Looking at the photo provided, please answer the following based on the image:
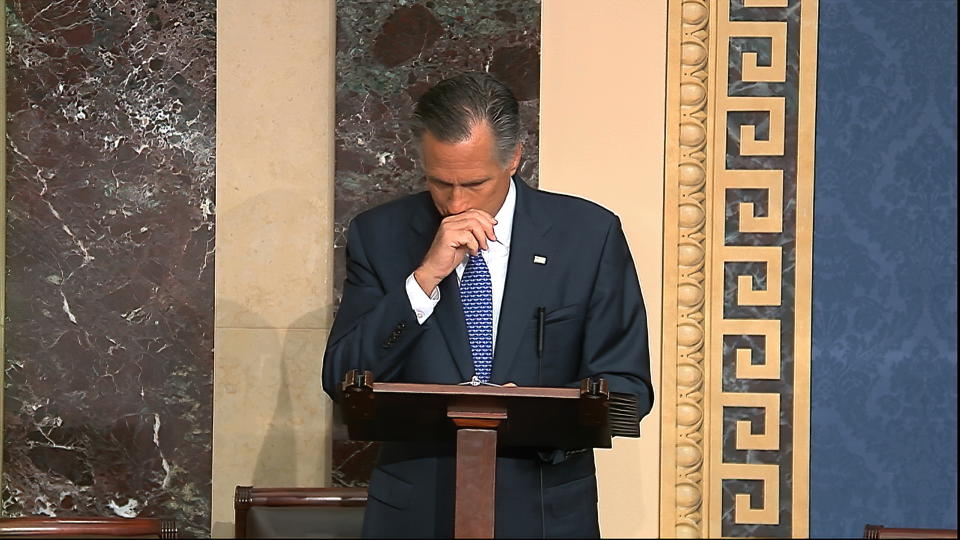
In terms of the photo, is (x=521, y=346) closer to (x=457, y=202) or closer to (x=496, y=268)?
(x=496, y=268)

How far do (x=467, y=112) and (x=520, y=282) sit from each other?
39 centimetres

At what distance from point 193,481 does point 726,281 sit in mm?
1830

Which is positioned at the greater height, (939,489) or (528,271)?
(528,271)

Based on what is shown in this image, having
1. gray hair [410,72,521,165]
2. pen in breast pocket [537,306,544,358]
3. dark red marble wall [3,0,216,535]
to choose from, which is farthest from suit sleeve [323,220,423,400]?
dark red marble wall [3,0,216,535]

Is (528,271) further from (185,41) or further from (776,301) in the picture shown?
(185,41)

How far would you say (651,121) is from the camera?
415cm

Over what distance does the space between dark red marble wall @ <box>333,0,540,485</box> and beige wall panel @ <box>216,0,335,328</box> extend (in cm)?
8

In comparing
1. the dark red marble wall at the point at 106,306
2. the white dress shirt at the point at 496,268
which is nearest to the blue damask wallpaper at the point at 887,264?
the white dress shirt at the point at 496,268

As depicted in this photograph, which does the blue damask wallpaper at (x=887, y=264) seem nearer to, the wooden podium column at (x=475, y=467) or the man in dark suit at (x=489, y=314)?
the man in dark suit at (x=489, y=314)

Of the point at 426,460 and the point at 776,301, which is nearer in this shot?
the point at 426,460

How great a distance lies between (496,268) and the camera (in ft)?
9.71

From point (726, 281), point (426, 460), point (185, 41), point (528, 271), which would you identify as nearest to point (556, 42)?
point (726, 281)

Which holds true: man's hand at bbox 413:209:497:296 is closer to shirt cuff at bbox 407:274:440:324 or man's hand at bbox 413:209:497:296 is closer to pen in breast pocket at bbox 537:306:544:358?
shirt cuff at bbox 407:274:440:324

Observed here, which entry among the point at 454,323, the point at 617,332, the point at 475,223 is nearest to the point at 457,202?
the point at 475,223
